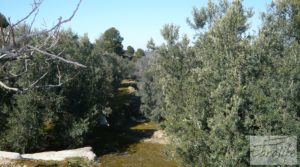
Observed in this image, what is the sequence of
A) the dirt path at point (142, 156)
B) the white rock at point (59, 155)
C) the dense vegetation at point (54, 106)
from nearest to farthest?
1. the white rock at point (59, 155)
2. the dirt path at point (142, 156)
3. the dense vegetation at point (54, 106)

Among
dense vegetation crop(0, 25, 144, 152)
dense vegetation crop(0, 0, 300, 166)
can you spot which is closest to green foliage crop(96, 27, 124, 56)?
dense vegetation crop(0, 25, 144, 152)

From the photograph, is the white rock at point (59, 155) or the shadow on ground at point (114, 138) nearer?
the white rock at point (59, 155)

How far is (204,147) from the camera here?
2286 cm

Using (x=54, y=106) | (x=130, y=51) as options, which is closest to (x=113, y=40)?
(x=130, y=51)

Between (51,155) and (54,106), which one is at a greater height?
(54,106)

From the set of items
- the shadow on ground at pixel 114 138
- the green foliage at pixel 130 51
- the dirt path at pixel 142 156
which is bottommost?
the dirt path at pixel 142 156

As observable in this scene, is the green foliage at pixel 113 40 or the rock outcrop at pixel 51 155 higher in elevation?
the green foliage at pixel 113 40

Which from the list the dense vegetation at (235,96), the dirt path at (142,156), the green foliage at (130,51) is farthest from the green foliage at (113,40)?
the dense vegetation at (235,96)

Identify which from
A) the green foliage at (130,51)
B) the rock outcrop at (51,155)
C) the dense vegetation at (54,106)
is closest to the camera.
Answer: the rock outcrop at (51,155)

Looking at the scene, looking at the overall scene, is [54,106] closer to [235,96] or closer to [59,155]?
[59,155]

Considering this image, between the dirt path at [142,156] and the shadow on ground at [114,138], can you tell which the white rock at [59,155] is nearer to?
the dirt path at [142,156]

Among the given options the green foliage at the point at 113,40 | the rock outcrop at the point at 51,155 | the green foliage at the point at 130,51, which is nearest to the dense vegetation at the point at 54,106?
the rock outcrop at the point at 51,155

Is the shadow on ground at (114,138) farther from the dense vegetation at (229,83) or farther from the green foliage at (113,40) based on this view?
the green foliage at (113,40)

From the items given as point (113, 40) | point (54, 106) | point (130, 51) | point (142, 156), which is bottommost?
point (142, 156)
